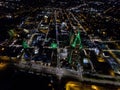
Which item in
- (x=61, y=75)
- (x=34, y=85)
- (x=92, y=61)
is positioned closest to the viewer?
(x=34, y=85)

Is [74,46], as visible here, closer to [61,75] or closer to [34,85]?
[61,75]

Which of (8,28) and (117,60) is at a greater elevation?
(8,28)

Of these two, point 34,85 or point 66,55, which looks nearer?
point 34,85

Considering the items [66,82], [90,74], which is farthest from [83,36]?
[66,82]

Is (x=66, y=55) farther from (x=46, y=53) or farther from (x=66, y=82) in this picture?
(x=66, y=82)

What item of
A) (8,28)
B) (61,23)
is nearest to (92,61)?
(8,28)

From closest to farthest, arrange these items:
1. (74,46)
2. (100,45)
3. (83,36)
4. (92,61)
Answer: (92,61), (74,46), (100,45), (83,36)
